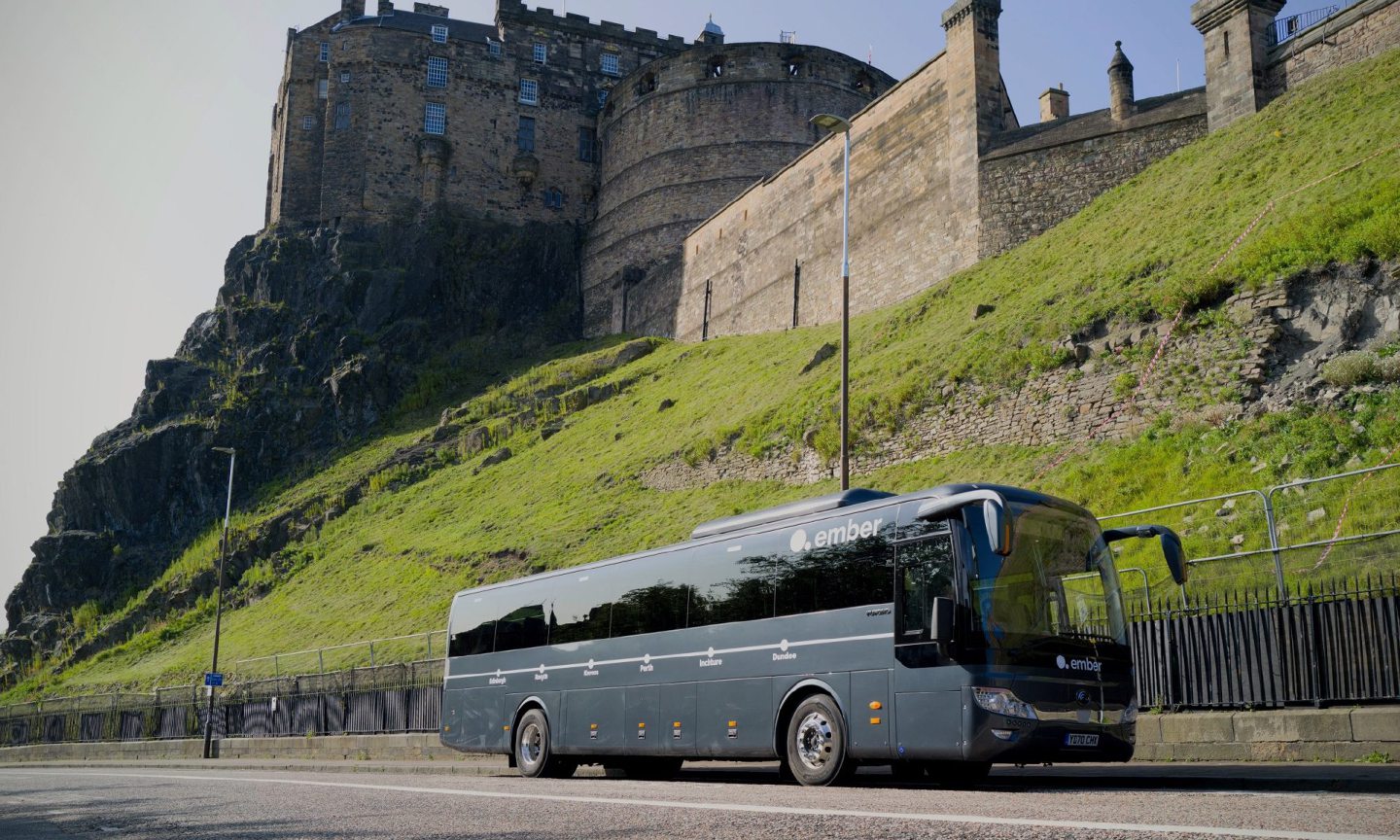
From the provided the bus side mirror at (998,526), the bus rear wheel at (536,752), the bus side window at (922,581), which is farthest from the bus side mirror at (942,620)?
the bus rear wheel at (536,752)

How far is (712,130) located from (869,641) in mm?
51618

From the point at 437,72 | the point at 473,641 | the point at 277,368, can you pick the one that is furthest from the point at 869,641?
the point at 437,72

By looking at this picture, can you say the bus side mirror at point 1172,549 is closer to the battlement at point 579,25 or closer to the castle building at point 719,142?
the castle building at point 719,142

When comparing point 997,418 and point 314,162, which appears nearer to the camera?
point 997,418

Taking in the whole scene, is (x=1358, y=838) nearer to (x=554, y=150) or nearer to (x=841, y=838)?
(x=841, y=838)

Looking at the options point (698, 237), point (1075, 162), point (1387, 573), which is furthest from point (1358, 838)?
point (698, 237)

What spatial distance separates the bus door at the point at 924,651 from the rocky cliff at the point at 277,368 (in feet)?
160

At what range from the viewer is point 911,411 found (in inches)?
1035

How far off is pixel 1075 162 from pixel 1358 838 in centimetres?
2681

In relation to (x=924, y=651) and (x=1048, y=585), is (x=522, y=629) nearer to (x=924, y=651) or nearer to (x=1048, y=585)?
(x=924, y=651)

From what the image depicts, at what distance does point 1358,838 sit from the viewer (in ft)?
19.8

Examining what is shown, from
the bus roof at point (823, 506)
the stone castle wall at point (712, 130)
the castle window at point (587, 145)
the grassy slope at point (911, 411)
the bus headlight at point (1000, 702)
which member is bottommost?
the bus headlight at point (1000, 702)

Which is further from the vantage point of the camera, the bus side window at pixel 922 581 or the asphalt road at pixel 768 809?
the bus side window at pixel 922 581

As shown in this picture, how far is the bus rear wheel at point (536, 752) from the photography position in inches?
619
